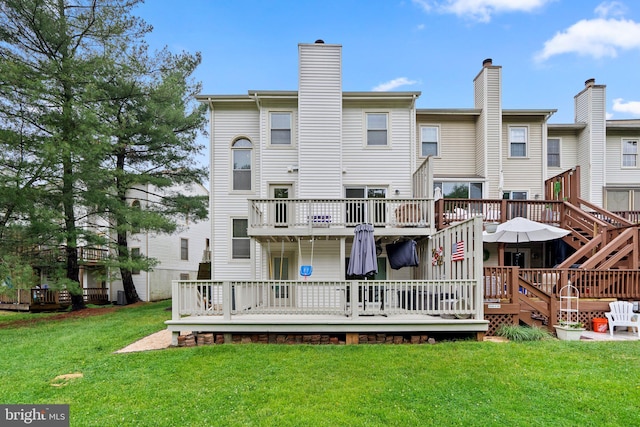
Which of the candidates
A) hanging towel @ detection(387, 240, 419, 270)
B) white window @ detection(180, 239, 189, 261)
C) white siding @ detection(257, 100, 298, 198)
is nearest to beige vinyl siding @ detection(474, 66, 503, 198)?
hanging towel @ detection(387, 240, 419, 270)

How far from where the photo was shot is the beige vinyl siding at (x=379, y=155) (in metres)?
11.6

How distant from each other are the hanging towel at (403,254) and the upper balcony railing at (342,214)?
61cm

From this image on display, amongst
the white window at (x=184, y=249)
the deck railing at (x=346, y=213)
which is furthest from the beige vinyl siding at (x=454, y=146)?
the white window at (x=184, y=249)

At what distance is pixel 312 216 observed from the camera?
9.62m

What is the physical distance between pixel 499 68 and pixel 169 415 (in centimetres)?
1509

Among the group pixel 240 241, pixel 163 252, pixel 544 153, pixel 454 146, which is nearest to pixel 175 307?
pixel 240 241

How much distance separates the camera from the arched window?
12.0m

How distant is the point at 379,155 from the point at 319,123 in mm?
2447

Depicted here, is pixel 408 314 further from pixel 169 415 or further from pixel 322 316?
pixel 169 415

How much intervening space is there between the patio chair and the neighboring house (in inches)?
639

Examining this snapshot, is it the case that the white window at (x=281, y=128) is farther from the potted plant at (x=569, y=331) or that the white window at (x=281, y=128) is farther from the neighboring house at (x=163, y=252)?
the potted plant at (x=569, y=331)

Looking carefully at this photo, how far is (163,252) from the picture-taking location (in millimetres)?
19016

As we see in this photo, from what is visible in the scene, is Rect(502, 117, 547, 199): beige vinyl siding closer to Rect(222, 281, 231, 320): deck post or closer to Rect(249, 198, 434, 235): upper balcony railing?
Rect(249, 198, 434, 235): upper balcony railing

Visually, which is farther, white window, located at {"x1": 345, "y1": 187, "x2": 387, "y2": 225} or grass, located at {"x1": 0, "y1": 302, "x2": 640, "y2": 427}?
white window, located at {"x1": 345, "y1": 187, "x2": 387, "y2": 225}
